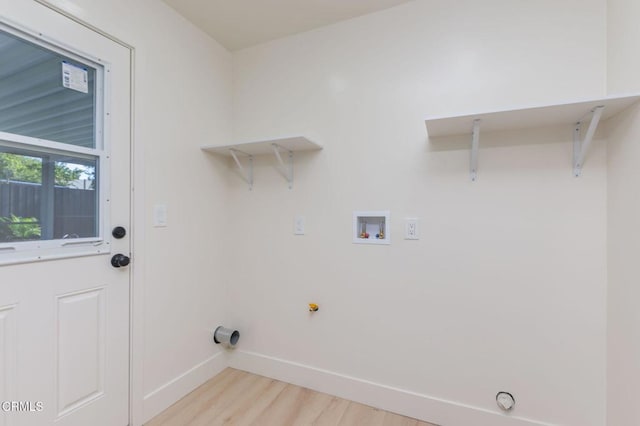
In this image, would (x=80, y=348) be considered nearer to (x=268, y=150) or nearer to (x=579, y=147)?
(x=268, y=150)

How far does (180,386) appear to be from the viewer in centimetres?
190

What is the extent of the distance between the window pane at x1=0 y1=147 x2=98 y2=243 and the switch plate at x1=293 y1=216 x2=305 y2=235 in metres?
1.15

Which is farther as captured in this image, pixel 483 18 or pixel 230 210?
pixel 230 210

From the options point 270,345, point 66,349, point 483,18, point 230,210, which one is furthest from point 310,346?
point 483,18

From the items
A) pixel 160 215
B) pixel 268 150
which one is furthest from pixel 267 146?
pixel 160 215

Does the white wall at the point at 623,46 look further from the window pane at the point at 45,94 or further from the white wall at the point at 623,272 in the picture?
the window pane at the point at 45,94

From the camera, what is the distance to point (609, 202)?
1.40 metres

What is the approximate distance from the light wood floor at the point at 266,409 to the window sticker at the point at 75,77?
6.11 ft

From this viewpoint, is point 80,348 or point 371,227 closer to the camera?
point 80,348

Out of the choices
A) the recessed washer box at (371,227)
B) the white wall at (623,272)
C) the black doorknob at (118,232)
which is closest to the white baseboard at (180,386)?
the black doorknob at (118,232)

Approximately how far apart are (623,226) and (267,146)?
1.91m

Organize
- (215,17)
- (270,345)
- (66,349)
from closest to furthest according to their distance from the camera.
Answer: (66,349)
(215,17)
(270,345)

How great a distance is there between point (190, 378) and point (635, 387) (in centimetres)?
235

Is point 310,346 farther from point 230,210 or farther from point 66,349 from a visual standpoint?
point 66,349
